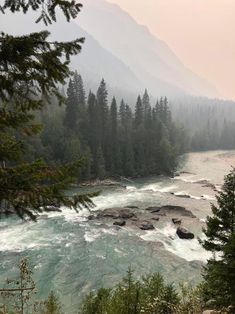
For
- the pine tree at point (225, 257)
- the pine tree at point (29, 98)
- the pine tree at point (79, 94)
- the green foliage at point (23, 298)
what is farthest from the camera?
the pine tree at point (79, 94)

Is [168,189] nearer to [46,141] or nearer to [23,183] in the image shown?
[46,141]

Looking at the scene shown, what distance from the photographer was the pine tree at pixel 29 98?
636 cm

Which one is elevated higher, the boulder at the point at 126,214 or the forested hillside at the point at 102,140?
the forested hillside at the point at 102,140

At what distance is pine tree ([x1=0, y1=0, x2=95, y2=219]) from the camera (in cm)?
636

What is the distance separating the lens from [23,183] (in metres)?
6.51

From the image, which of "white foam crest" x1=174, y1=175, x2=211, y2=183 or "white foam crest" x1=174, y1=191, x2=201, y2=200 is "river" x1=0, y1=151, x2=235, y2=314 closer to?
"white foam crest" x1=174, y1=191, x2=201, y2=200

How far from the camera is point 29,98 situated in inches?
290

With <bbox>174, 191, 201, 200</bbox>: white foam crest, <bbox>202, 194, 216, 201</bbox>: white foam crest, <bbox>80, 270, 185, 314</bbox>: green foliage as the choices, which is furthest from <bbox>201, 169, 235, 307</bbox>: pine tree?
<bbox>174, 191, 201, 200</bbox>: white foam crest

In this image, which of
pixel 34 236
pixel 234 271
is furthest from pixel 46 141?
pixel 234 271

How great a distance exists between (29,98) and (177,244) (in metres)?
41.2

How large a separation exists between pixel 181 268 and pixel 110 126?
7362 cm

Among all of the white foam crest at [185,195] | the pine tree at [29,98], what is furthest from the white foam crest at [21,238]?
the pine tree at [29,98]

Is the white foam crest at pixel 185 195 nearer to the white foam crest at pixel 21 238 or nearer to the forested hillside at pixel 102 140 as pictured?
the forested hillside at pixel 102 140

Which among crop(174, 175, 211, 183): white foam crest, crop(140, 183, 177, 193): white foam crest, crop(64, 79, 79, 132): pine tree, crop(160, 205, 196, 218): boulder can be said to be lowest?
crop(160, 205, 196, 218): boulder
